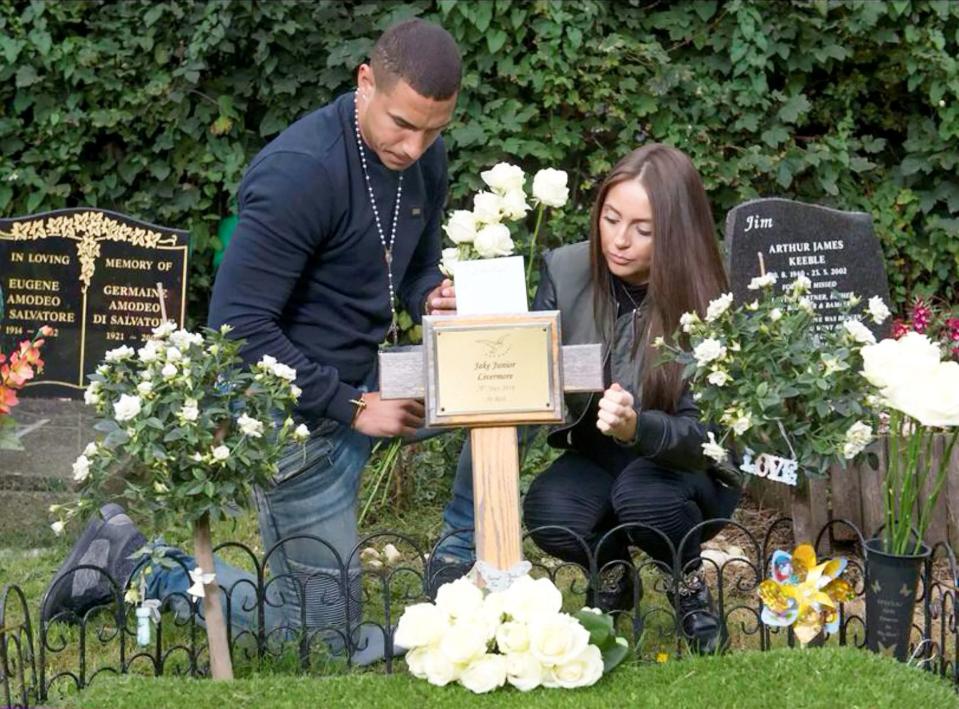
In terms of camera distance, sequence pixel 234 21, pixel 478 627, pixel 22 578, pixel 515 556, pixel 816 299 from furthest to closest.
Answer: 1. pixel 234 21
2. pixel 816 299
3. pixel 22 578
4. pixel 515 556
5. pixel 478 627

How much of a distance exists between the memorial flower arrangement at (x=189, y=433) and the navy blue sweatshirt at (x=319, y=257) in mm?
445

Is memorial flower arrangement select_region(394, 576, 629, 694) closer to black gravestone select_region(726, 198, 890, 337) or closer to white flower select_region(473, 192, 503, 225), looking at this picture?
white flower select_region(473, 192, 503, 225)

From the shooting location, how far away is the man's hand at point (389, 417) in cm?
341

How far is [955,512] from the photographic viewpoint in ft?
A: 15.2

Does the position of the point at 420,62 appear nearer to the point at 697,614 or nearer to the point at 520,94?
the point at 697,614

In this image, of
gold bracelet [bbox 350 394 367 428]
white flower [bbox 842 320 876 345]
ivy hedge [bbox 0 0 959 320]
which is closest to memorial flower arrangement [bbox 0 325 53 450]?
gold bracelet [bbox 350 394 367 428]

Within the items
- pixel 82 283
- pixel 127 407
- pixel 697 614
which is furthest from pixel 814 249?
pixel 127 407

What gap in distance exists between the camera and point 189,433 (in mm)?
2836

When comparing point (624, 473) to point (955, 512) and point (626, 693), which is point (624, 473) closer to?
point (626, 693)

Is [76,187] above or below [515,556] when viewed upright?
above

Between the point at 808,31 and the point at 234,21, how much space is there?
258 cm

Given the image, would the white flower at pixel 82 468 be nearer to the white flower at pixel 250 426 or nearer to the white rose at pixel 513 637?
the white flower at pixel 250 426

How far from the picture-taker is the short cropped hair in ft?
10.8

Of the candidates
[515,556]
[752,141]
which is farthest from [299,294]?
[752,141]
